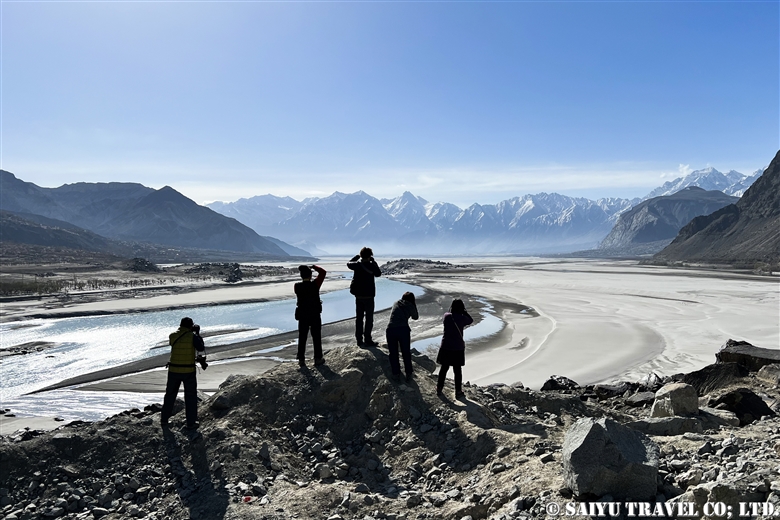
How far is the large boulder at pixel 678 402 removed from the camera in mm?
9352

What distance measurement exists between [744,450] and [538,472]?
2.71m

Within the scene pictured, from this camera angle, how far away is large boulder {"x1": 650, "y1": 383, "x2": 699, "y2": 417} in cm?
935

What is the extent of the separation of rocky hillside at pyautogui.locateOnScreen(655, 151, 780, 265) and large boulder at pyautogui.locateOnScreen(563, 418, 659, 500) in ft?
389

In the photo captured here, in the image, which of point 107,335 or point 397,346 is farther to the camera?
point 107,335

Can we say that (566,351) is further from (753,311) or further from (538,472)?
(753,311)

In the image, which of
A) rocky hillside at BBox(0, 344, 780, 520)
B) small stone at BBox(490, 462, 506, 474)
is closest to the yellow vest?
rocky hillside at BBox(0, 344, 780, 520)

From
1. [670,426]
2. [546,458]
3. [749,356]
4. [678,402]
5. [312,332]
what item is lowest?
[749,356]

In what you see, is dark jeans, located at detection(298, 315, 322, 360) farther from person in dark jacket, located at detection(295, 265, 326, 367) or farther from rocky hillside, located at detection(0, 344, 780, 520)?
rocky hillside, located at detection(0, 344, 780, 520)

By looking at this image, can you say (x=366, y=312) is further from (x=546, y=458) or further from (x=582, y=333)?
(x=582, y=333)

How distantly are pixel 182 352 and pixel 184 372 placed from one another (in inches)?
13.9

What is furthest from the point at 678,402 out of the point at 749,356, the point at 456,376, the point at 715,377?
the point at 749,356

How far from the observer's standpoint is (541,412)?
10.1 m

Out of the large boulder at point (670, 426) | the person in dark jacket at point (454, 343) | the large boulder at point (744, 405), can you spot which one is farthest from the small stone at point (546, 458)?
the large boulder at point (744, 405)

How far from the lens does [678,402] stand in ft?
30.8
